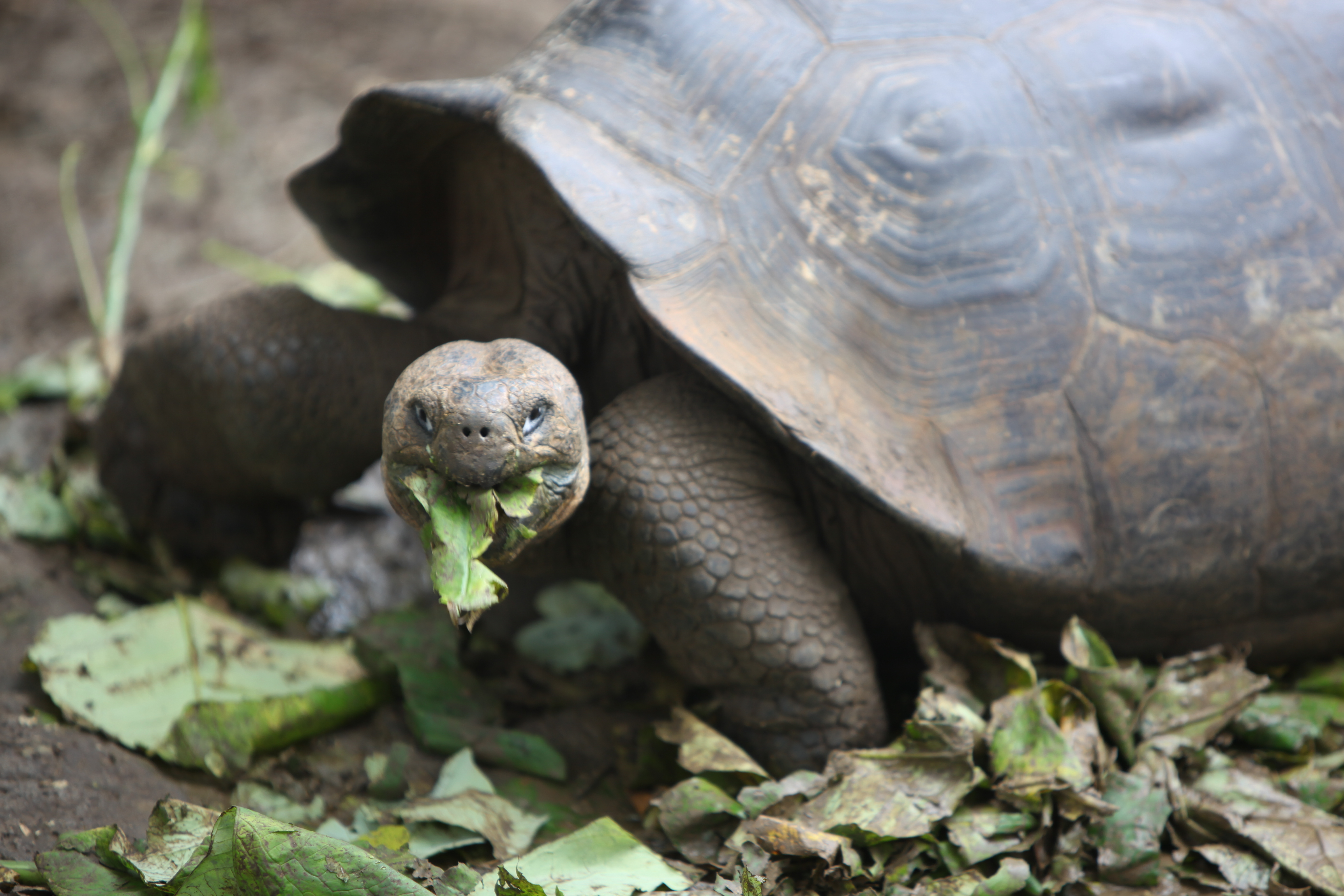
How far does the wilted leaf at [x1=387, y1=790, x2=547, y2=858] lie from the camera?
1.97 metres

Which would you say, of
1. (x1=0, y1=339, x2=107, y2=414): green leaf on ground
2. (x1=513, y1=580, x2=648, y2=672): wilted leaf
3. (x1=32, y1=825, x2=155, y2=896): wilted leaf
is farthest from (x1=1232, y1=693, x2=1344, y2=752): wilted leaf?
(x1=0, y1=339, x2=107, y2=414): green leaf on ground

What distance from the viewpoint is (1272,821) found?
206 cm

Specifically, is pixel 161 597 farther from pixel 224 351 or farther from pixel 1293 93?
pixel 1293 93

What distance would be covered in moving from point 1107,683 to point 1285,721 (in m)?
0.45

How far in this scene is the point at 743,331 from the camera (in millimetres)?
1945

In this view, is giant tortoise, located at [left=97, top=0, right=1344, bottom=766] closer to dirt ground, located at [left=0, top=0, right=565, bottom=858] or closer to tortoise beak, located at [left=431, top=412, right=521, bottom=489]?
tortoise beak, located at [left=431, top=412, right=521, bottom=489]

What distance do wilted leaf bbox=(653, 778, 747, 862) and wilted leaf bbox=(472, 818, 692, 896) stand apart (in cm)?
6

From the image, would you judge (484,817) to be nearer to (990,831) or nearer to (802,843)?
(802,843)

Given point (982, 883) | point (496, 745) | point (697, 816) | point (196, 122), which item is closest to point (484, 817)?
point (496, 745)

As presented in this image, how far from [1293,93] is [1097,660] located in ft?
4.26

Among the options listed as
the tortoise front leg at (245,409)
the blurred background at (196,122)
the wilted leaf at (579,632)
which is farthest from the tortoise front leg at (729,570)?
the blurred background at (196,122)

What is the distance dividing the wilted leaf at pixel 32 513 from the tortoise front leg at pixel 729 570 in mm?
1714

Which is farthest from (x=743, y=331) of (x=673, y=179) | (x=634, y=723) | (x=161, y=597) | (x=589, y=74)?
(x=161, y=597)

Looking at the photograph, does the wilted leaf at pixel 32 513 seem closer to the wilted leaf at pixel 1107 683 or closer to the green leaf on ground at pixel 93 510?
the green leaf on ground at pixel 93 510
